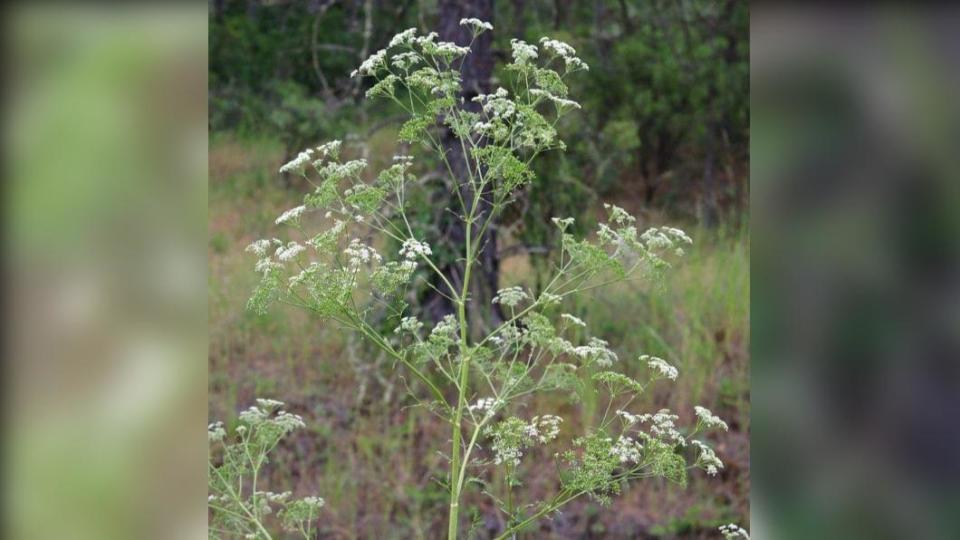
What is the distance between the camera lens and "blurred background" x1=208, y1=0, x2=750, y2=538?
15.4 feet

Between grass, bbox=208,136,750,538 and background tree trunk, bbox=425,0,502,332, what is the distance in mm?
324

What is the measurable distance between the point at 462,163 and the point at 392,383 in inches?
45.8

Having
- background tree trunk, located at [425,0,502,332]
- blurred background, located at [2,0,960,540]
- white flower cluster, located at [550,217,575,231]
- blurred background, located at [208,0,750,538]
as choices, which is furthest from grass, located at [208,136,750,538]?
blurred background, located at [2,0,960,540]

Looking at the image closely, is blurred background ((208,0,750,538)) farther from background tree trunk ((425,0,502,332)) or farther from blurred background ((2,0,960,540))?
blurred background ((2,0,960,540))

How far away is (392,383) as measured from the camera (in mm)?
4684

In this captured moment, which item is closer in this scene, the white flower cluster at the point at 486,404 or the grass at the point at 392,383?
the white flower cluster at the point at 486,404

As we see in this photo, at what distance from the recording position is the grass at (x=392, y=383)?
466cm

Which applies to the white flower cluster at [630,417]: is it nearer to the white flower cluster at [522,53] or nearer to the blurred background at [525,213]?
the white flower cluster at [522,53]
